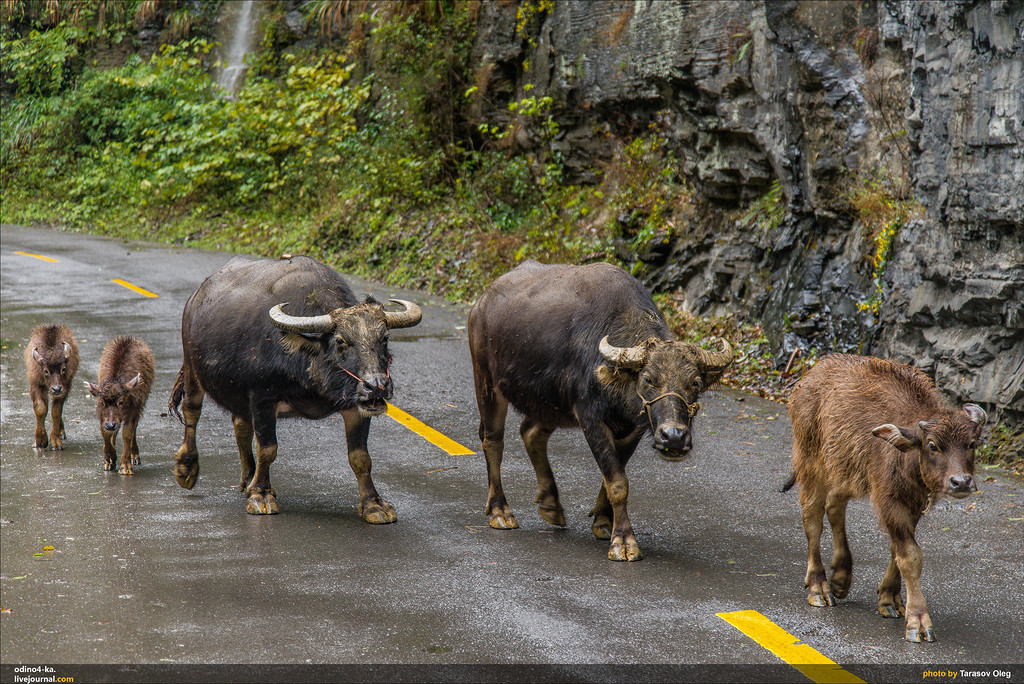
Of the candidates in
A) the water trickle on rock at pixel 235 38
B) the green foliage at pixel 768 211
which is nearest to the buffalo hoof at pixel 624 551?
the green foliage at pixel 768 211

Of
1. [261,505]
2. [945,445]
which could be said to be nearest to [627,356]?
[945,445]

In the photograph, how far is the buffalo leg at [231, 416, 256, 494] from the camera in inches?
344

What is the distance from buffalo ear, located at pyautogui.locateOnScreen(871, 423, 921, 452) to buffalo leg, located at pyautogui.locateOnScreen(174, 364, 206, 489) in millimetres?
5786

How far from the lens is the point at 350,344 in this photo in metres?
7.77

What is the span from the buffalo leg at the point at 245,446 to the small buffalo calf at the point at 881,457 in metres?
4.55

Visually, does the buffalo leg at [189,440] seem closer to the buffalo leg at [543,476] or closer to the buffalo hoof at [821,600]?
the buffalo leg at [543,476]

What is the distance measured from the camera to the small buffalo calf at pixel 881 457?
5.39m

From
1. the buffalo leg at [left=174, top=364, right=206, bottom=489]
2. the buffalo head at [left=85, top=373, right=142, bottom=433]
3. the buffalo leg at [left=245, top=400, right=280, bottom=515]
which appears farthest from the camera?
the buffalo head at [left=85, top=373, right=142, bottom=433]

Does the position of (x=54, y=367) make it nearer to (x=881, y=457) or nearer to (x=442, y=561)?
(x=442, y=561)

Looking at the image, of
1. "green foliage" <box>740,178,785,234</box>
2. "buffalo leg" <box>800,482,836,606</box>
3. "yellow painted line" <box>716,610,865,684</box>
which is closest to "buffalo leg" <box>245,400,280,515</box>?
"yellow painted line" <box>716,610,865,684</box>

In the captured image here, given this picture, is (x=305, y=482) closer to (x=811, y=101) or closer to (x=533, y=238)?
(x=811, y=101)

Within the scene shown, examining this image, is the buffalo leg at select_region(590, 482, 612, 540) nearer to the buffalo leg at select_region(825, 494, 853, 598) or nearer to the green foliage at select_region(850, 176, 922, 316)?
the buffalo leg at select_region(825, 494, 853, 598)

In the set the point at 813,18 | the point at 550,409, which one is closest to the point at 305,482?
the point at 550,409

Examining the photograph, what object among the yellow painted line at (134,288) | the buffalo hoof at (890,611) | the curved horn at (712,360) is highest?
the curved horn at (712,360)
